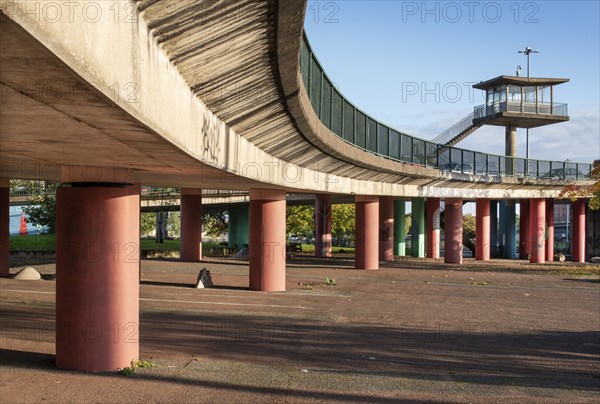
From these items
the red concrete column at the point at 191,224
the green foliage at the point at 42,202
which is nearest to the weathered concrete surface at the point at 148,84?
the red concrete column at the point at 191,224

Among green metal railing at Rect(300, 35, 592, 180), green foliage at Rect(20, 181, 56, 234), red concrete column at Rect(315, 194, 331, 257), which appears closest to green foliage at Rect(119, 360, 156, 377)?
green metal railing at Rect(300, 35, 592, 180)

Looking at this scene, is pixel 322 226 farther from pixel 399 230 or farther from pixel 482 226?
pixel 482 226

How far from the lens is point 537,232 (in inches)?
1914

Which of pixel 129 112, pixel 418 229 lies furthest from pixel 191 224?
pixel 129 112

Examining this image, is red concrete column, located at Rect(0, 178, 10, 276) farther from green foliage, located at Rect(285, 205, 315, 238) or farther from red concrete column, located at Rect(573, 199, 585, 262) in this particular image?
green foliage, located at Rect(285, 205, 315, 238)

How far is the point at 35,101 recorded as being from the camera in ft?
17.7

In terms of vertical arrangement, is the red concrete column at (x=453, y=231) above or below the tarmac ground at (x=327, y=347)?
above

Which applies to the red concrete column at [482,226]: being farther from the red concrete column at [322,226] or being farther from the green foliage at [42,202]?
the green foliage at [42,202]

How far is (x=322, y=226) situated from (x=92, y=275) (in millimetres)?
40199

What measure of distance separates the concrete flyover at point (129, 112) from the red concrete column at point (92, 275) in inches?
0.8

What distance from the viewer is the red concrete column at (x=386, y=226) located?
150ft

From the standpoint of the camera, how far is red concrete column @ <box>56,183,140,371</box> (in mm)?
11367

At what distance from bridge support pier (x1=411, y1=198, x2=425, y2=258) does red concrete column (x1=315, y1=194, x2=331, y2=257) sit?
924 cm

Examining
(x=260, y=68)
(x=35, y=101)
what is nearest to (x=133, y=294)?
(x=260, y=68)
